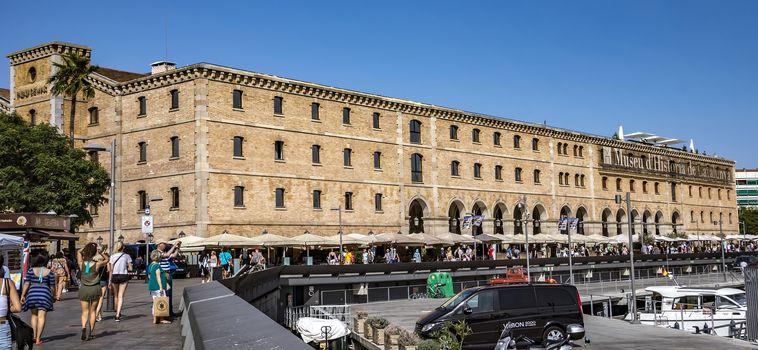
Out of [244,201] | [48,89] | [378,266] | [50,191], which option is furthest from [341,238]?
[48,89]

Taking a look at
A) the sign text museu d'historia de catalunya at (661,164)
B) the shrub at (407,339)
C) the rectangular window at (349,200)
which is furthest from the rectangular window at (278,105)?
the sign text museu d'historia de catalunya at (661,164)

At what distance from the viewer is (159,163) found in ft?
163

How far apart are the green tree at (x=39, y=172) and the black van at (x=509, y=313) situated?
1203 inches

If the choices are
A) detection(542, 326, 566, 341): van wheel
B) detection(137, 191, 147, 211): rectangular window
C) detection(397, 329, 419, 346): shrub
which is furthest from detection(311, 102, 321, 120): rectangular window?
detection(542, 326, 566, 341): van wheel

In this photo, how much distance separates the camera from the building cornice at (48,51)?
52.5 m

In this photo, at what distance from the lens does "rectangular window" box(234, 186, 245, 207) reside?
160ft

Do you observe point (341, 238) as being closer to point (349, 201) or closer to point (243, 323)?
point (349, 201)

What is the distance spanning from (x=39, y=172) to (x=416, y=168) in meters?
28.4

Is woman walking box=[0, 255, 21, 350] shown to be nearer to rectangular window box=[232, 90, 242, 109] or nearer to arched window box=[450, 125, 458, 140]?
rectangular window box=[232, 90, 242, 109]

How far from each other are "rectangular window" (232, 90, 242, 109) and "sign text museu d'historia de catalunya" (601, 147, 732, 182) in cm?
4465

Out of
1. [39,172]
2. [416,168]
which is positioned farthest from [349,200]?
[39,172]

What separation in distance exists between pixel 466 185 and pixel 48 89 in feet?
109

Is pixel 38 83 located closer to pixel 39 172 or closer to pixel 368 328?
pixel 39 172

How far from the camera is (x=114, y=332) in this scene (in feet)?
50.6
